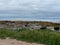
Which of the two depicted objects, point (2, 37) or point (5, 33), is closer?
point (2, 37)

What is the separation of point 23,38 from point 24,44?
5.85 ft

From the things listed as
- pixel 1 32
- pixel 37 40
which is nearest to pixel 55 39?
pixel 37 40

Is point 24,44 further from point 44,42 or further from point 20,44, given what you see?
point 44,42

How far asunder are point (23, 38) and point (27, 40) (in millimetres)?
581

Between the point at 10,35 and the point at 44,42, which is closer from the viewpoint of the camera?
the point at 44,42

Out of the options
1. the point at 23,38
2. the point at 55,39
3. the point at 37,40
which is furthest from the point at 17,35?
the point at 55,39

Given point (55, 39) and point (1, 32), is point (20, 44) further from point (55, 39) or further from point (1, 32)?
point (1, 32)

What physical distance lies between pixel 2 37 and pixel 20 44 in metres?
2.60

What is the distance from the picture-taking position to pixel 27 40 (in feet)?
39.0

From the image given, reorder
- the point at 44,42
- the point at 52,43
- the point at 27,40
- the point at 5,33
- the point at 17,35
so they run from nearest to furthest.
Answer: the point at 52,43 → the point at 44,42 → the point at 27,40 → the point at 17,35 → the point at 5,33

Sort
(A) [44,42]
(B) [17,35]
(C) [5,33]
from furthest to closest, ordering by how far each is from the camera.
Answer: (C) [5,33]
(B) [17,35]
(A) [44,42]

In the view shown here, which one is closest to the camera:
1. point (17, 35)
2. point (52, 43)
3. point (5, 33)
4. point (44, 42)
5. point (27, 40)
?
point (52, 43)

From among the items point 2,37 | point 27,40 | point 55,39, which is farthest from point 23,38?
point 55,39

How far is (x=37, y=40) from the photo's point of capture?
11773 mm
